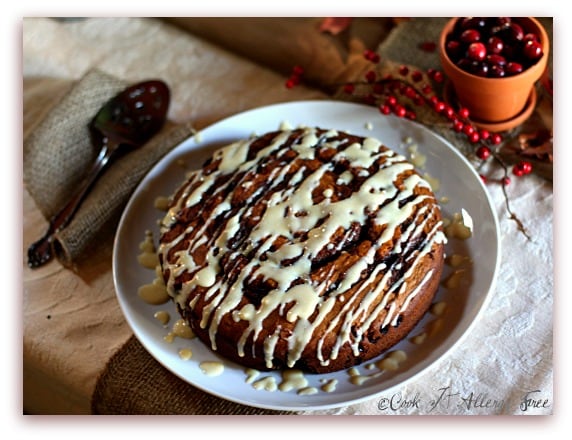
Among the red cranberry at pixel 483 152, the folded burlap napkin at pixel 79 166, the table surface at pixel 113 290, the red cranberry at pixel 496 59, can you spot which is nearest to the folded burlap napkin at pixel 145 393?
the table surface at pixel 113 290

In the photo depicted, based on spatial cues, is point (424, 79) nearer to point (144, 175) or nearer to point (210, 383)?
point (144, 175)

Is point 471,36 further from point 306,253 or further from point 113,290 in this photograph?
point 113,290

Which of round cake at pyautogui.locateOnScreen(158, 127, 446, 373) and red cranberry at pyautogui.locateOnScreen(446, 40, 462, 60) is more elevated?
red cranberry at pyautogui.locateOnScreen(446, 40, 462, 60)

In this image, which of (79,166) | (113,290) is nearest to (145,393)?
(113,290)

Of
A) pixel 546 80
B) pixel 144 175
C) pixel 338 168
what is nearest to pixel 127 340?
pixel 144 175

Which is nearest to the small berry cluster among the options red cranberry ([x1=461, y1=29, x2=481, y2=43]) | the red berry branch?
the red berry branch

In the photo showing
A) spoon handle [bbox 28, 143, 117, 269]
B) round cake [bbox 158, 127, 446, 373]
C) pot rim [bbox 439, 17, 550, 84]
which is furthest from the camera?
spoon handle [bbox 28, 143, 117, 269]

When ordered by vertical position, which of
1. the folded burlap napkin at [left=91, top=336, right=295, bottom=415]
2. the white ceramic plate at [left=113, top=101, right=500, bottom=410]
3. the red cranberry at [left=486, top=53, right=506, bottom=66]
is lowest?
the folded burlap napkin at [left=91, top=336, right=295, bottom=415]

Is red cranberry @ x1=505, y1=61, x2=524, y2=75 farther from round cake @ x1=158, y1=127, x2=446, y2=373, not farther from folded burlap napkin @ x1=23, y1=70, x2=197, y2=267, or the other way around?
folded burlap napkin @ x1=23, y1=70, x2=197, y2=267
